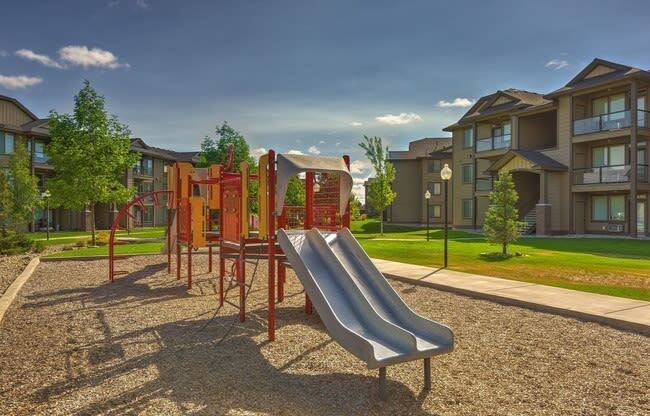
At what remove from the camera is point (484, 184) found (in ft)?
132

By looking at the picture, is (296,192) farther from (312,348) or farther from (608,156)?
(312,348)

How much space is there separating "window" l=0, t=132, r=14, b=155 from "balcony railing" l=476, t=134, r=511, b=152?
41.3 metres

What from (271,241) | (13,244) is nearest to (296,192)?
(13,244)

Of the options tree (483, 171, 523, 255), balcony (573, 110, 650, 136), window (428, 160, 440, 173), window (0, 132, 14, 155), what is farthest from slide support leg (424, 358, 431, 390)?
window (428, 160, 440, 173)

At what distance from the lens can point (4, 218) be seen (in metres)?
29.1

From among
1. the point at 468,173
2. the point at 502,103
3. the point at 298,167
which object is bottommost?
the point at 298,167

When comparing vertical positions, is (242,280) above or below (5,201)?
below

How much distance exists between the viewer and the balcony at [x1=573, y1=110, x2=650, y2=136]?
2969cm

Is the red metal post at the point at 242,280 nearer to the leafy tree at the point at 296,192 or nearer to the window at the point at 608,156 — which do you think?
the window at the point at 608,156

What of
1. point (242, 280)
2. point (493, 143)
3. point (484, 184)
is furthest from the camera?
point (484, 184)

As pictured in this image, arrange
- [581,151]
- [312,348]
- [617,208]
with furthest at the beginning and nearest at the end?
[581,151] < [617,208] < [312,348]

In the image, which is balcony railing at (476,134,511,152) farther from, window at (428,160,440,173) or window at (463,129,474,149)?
window at (428,160,440,173)

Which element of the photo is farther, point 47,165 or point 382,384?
→ point 47,165

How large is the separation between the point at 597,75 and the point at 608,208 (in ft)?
29.5
